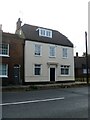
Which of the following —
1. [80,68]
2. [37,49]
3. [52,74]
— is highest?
[37,49]

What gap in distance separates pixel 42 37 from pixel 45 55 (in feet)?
10.2

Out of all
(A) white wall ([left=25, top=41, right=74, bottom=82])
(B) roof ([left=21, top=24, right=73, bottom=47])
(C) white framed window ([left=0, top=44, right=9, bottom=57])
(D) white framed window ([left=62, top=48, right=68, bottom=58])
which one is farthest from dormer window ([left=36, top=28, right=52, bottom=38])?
(C) white framed window ([left=0, top=44, right=9, bottom=57])

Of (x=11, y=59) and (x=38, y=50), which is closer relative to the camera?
(x=11, y=59)

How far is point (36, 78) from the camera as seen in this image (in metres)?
37.5

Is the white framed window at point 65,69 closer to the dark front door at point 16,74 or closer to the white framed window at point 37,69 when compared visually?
the white framed window at point 37,69

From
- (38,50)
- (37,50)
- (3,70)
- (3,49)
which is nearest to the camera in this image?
(3,70)

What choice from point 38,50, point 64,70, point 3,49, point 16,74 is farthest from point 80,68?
point 3,49

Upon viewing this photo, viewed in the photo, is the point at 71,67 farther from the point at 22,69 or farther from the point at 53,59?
the point at 22,69

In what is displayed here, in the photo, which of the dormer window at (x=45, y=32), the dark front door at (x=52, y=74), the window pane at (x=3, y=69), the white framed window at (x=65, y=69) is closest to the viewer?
the window pane at (x=3, y=69)

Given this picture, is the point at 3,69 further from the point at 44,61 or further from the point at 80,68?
the point at 80,68

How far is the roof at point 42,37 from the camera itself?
38.5m

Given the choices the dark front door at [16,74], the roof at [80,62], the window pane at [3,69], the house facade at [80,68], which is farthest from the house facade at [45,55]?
the roof at [80,62]

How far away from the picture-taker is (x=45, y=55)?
3909 cm

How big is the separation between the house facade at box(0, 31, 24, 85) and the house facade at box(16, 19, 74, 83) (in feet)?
3.22
